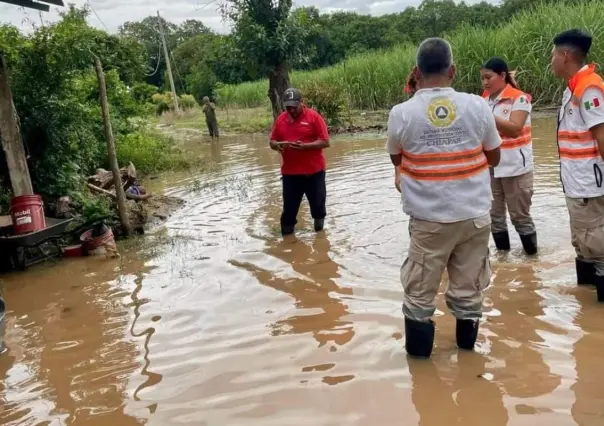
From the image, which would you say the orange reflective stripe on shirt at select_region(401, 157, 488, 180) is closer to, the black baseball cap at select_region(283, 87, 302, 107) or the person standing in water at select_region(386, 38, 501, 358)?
the person standing in water at select_region(386, 38, 501, 358)

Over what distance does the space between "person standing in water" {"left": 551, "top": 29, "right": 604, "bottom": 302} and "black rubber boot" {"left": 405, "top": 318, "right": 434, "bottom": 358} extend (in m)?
1.46

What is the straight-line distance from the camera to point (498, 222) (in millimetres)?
5684

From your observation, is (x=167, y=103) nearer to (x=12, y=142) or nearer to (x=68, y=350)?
(x=12, y=142)

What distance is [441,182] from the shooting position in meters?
3.36

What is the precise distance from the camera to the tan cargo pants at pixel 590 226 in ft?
13.6

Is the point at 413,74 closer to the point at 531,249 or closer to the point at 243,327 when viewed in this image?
the point at 243,327

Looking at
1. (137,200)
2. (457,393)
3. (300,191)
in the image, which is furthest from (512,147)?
(137,200)

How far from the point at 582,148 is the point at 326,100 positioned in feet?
49.0

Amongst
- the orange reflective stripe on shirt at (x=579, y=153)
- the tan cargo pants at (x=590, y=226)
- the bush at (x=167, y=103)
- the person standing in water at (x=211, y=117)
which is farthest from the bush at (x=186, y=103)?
the tan cargo pants at (x=590, y=226)

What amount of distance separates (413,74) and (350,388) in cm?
188

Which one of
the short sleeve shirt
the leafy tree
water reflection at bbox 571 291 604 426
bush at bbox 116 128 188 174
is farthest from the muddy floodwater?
the leafy tree

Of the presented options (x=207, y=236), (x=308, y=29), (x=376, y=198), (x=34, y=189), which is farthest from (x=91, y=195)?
(x=308, y=29)

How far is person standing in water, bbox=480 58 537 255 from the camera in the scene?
5000mm

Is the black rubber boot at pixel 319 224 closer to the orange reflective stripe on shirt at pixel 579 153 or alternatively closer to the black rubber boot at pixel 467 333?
the orange reflective stripe on shirt at pixel 579 153
